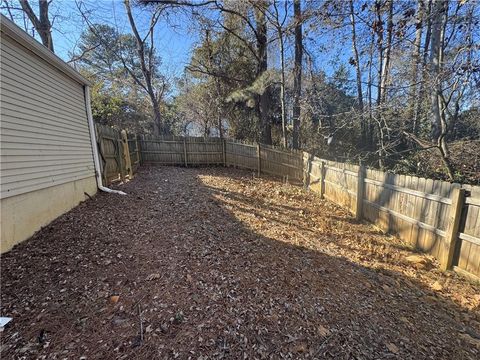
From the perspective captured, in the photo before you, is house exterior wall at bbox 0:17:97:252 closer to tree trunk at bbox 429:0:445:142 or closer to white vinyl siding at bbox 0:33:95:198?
white vinyl siding at bbox 0:33:95:198

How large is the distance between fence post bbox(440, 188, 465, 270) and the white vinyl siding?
593cm

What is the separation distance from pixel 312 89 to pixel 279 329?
35.9 feet

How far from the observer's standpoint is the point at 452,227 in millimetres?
3252

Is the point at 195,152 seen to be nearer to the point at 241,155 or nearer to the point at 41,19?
the point at 241,155

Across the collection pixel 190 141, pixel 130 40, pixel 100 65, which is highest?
pixel 130 40

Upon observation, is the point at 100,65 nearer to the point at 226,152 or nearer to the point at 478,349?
the point at 226,152

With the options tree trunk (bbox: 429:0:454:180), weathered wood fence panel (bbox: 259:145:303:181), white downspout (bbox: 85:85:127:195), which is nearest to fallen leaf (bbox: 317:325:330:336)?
tree trunk (bbox: 429:0:454:180)

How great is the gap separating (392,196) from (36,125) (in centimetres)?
631

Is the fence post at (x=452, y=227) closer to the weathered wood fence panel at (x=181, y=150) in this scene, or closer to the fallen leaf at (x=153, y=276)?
the fallen leaf at (x=153, y=276)

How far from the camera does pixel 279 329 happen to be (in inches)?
85.5

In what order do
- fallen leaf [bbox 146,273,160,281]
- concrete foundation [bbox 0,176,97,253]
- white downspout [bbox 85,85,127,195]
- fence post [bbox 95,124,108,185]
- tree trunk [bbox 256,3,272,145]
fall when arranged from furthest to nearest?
tree trunk [bbox 256,3,272,145] → fence post [bbox 95,124,108,185] → white downspout [bbox 85,85,127,195] → concrete foundation [bbox 0,176,97,253] → fallen leaf [bbox 146,273,160,281]

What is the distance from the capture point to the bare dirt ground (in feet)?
6.43

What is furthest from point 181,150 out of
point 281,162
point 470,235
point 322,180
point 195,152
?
point 470,235

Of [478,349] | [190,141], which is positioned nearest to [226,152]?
[190,141]
